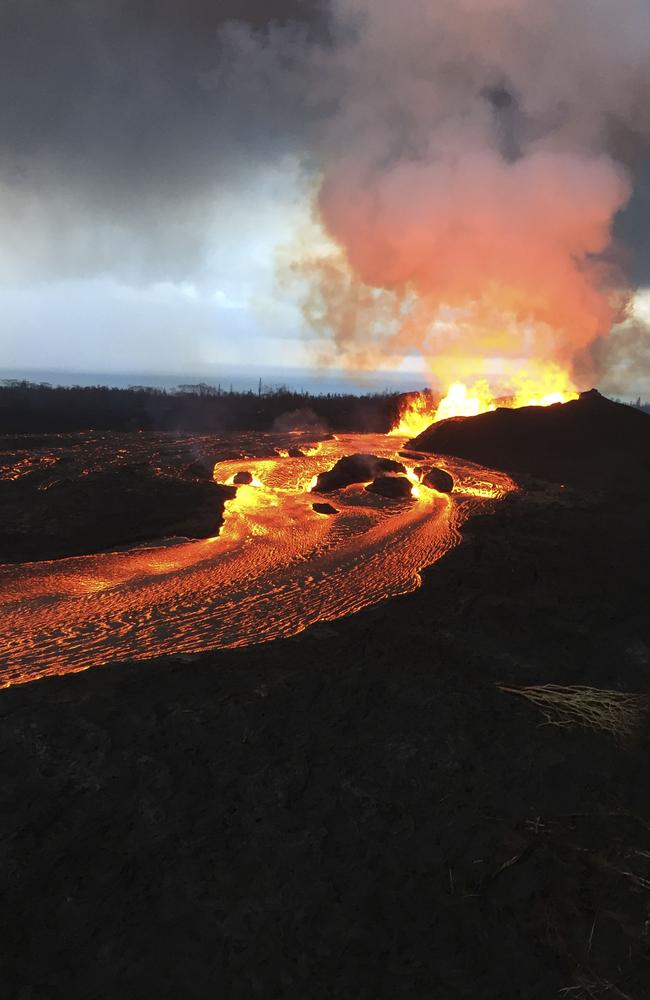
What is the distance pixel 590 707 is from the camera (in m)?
5.38

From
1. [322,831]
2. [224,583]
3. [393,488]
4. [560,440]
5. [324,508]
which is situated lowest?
[322,831]

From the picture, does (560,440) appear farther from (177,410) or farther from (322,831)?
(177,410)

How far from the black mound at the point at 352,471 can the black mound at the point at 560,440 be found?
5.69 meters

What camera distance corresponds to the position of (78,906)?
322cm

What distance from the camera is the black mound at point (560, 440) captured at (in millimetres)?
21266

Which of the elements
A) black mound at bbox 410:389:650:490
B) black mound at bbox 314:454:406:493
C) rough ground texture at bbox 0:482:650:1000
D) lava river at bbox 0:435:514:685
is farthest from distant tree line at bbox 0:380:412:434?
rough ground texture at bbox 0:482:650:1000

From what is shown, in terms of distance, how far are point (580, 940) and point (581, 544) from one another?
9205 mm

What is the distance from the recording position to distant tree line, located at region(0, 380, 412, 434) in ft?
116

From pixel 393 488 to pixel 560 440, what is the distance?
35.6ft

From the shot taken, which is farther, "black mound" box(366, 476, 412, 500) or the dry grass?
"black mound" box(366, 476, 412, 500)

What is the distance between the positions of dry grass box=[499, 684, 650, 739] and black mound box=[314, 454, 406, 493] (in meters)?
10.9

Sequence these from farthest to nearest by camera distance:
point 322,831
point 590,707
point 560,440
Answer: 1. point 560,440
2. point 590,707
3. point 322,831

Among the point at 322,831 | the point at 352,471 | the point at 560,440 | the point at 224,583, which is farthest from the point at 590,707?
the point at 560,440

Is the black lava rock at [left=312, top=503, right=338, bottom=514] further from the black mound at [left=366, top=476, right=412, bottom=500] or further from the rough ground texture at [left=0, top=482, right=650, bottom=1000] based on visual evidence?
the rough ground texture at [left=0, top=482, right=650, bottom=1000]
